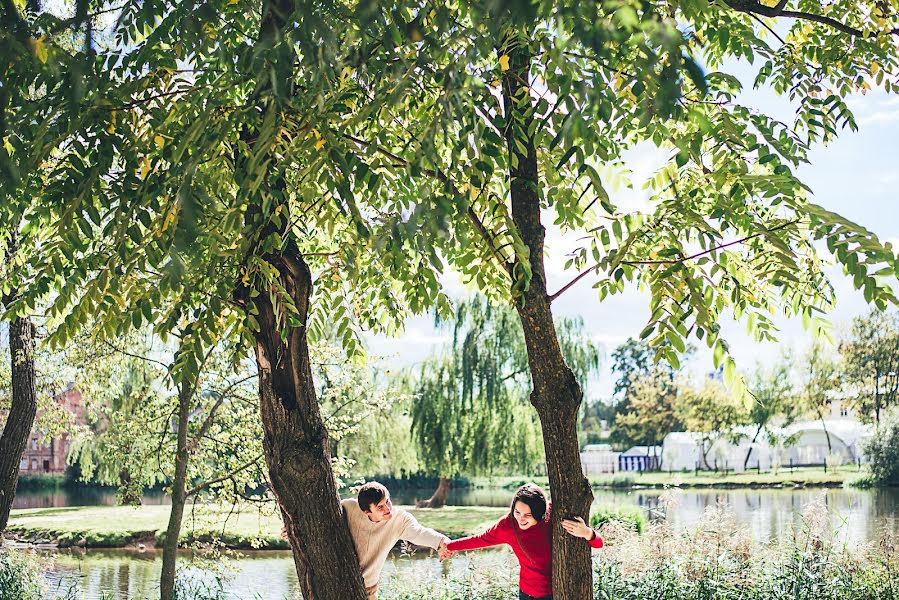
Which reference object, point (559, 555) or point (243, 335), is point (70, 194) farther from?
point (559, 555)

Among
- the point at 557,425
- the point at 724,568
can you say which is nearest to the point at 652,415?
the point at 724,568

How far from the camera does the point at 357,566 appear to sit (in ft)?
14.3

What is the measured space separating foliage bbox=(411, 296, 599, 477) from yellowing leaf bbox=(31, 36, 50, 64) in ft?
56.4

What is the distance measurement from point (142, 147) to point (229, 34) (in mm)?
615

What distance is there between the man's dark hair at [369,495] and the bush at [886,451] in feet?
94.5

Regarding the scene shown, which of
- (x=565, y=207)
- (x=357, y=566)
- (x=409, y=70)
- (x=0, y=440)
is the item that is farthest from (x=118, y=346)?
(x=409, y=70)

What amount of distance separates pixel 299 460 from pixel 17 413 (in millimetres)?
5381

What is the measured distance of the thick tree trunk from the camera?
4234 millimetres

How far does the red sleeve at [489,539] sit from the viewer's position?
16.2 ft

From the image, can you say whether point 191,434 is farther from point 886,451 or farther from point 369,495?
point 886,451

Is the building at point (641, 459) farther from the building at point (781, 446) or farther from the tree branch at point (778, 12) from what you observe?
the tree branch at point (778, 12)

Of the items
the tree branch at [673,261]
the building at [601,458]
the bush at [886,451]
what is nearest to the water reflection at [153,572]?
the tree branch at [673,261]

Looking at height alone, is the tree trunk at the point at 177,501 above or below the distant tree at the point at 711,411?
below

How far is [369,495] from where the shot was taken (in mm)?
4742
